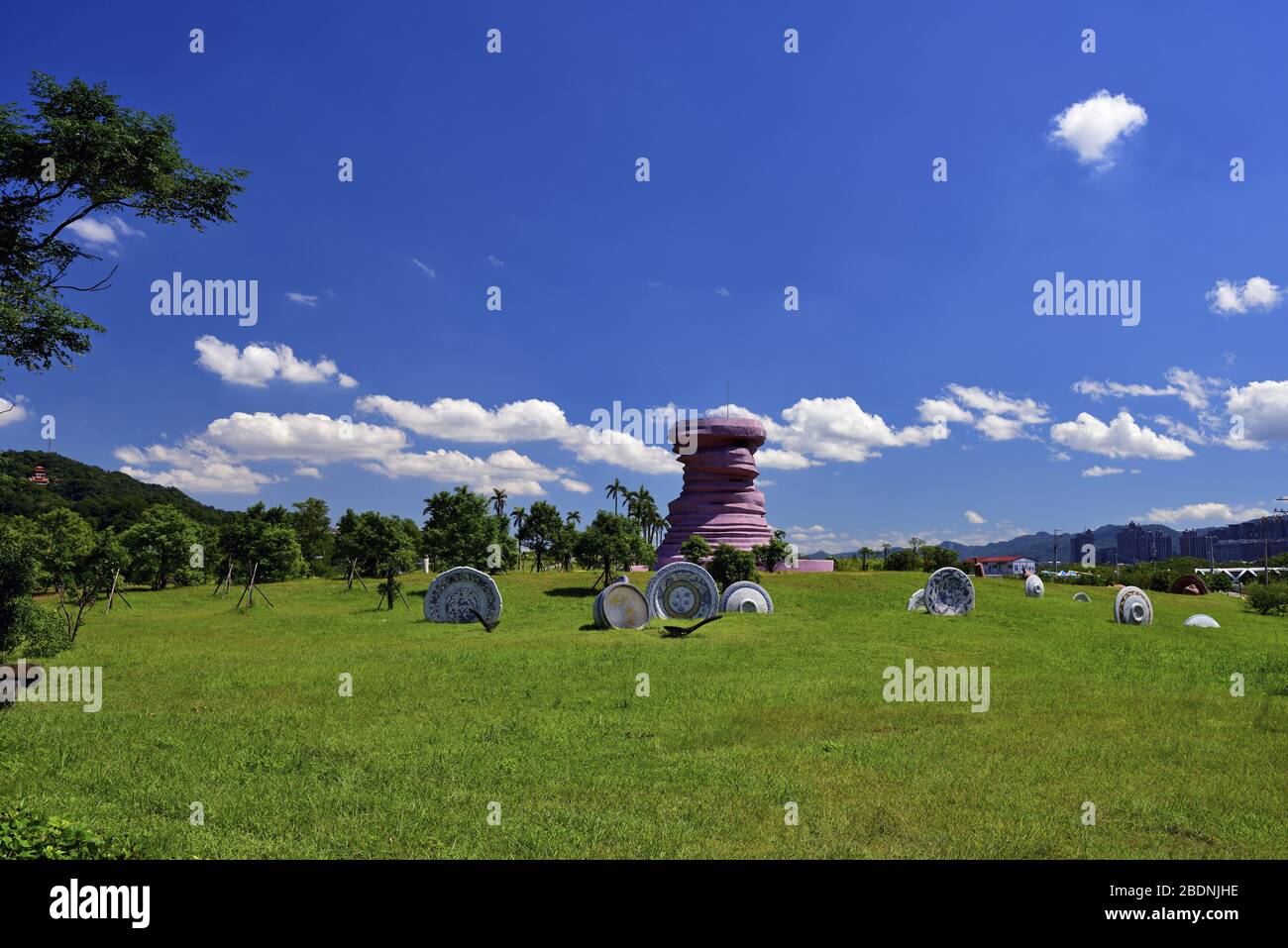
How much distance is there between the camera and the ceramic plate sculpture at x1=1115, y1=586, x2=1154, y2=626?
3403 centimetres

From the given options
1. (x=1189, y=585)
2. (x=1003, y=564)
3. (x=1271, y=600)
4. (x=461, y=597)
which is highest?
(x=461, y=597)

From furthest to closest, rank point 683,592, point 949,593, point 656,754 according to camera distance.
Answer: point 949,593 → point 683,592 → point 656,754

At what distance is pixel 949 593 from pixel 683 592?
12.7m

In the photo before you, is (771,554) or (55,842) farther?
(771,554)

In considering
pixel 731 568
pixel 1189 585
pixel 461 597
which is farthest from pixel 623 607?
pixel 1189 585

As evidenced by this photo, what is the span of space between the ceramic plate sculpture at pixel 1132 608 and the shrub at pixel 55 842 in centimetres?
3808

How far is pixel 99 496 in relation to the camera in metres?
79.4

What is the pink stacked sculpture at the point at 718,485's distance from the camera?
58031 millimetres

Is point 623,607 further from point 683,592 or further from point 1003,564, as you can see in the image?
point 1003,564
